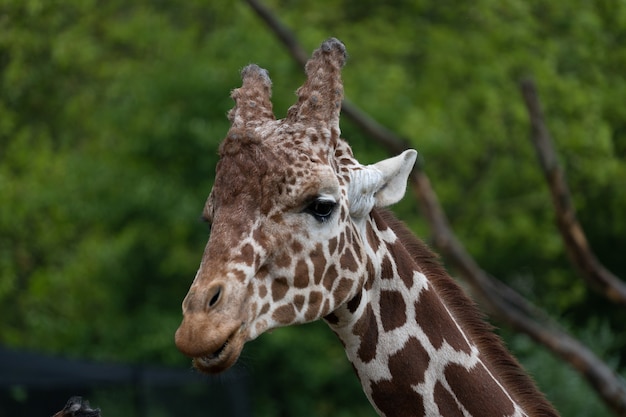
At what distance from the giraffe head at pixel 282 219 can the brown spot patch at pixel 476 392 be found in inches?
18.5

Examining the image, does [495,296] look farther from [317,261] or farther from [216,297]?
[216,297]

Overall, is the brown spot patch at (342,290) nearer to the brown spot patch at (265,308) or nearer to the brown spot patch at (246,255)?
the brown spot patch at (265,308)

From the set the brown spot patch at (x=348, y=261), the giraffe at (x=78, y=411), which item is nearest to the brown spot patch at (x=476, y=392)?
the brown spot patch at (x=348, y=261)

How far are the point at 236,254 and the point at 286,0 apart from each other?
17.1 m

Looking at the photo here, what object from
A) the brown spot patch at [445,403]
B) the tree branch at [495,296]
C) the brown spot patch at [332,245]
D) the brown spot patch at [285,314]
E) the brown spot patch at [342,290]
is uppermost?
the brown spot patch at [332,245]

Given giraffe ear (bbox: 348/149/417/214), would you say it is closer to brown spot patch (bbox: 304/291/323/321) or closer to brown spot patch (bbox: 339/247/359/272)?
brown spot patch (bbox: 339/247/359/272)

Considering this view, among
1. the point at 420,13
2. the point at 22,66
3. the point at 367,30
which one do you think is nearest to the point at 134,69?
the point at 22,66

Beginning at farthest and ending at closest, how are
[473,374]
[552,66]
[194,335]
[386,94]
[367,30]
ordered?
1. [367,30]
2. [552,66]
3. [386,94]
4. [473,374]
5. [194,335]

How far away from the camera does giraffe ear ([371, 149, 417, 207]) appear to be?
4148mm

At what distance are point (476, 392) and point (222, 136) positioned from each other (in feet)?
34.2

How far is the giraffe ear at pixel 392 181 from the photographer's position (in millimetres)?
4148

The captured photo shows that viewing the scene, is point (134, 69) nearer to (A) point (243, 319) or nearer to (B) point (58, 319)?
(B) point (58, 319)

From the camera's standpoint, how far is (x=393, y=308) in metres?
4.15

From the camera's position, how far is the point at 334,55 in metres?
4.13
